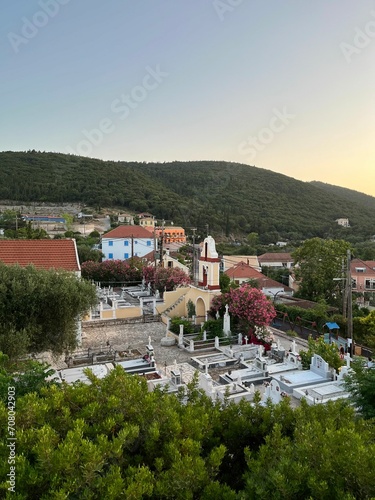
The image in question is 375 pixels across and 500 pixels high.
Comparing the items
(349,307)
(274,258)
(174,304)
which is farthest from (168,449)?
(274,258)

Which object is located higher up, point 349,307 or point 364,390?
point 349,307

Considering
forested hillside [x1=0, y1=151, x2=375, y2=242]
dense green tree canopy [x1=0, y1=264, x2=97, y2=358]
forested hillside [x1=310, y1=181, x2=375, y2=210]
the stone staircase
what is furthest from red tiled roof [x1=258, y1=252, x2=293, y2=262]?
forested hillside [x1=310, y1=181, x2=375, y2=210]

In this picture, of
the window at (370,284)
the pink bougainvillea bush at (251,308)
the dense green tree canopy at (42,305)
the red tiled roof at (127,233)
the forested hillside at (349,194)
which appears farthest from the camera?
the forested hillside at (349,194)

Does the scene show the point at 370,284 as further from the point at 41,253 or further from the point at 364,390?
the point at 364,390

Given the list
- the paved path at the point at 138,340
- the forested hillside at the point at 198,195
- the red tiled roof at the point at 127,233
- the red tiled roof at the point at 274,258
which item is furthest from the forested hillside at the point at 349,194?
the paved path at the point at 138,340

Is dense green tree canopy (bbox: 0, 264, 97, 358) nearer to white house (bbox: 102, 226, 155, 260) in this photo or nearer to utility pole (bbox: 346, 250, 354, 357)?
utility pole (bbox: 346, 250, 354, 357)

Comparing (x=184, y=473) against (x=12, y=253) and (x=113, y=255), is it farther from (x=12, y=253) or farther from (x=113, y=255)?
(x=113, y=255)

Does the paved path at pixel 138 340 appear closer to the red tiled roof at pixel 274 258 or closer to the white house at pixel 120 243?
the white house at pixel 120 243
